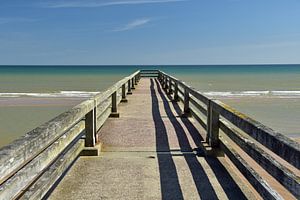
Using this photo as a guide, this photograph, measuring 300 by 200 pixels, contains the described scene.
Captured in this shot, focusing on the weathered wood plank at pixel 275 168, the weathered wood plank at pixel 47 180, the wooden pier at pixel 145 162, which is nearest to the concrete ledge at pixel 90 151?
the wooden pier at pixel 145 162

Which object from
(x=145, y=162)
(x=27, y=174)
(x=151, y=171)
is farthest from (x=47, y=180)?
(x=145, y=162)

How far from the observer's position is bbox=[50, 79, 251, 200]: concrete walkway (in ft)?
14.1

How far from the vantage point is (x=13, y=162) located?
96.3 inches

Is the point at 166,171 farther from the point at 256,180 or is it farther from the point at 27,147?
the point at 27,147

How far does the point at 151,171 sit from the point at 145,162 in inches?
19.0

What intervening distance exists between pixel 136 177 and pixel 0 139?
6564 millimetres

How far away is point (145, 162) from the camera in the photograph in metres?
5.66

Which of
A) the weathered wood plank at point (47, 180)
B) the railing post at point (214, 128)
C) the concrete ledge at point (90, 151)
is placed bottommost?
the concrete ledge at point (90, 151)

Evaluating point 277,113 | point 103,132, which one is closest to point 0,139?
point 103,132

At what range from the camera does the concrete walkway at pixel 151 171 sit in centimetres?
431

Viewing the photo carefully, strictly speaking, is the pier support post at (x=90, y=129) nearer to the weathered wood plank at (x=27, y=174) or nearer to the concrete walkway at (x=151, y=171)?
the concrete walkway at (x=151, y=171)

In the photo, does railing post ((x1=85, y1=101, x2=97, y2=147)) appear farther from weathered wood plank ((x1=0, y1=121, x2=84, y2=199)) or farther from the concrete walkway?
weathered wood plank ((x1=0, y1=121, x2=84, y2=199))

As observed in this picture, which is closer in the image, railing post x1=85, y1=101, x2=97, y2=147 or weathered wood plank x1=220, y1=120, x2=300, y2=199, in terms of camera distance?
weathered wood plank x1=220, y1=120, x2=300, y2=199

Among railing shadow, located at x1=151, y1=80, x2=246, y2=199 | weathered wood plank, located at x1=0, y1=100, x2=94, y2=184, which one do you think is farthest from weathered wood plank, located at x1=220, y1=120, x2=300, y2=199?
weathered wood plank, located at x1=0, y1=100, x2=94, y2=184
